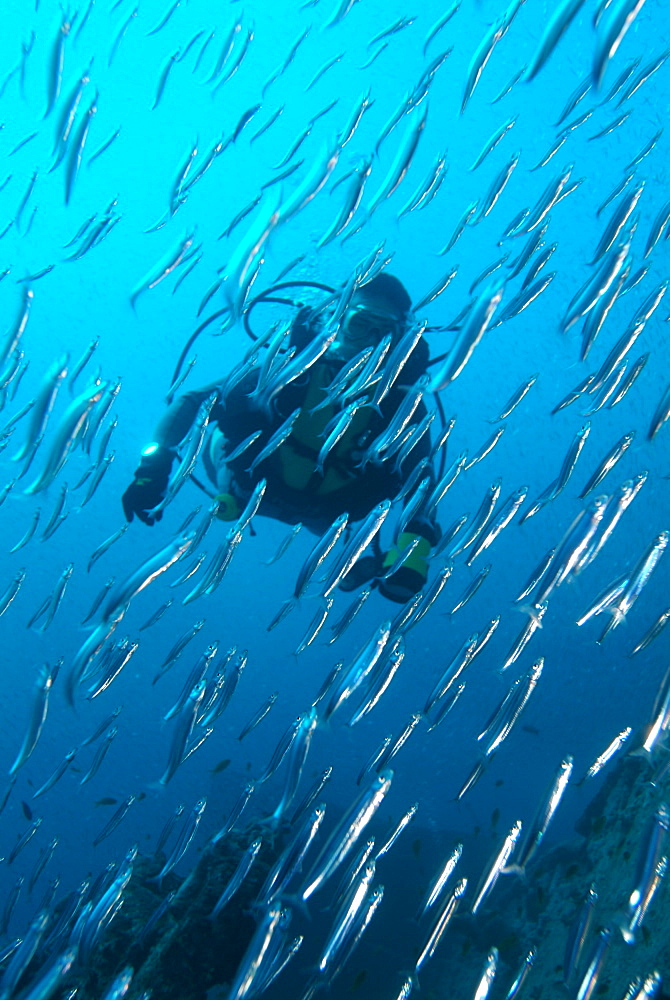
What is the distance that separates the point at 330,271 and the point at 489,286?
1200 inches

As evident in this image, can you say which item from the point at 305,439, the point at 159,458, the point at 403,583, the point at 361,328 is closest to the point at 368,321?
the point at 361,328

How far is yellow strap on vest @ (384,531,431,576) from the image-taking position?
4.75m

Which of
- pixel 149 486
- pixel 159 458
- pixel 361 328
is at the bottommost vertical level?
pixel 149 486

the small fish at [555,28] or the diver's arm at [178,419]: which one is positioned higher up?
the small fish at [555,28]

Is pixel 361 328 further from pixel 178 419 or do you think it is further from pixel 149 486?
pixel 149 486

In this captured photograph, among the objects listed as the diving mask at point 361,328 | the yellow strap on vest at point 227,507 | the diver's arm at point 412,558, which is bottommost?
the yellow strap on vest at point 227,507

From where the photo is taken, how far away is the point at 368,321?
5.41 m

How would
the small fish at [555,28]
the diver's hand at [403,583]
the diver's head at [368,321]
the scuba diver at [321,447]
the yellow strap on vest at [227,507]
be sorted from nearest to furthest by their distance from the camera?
the small fish at [555,28] < the diver's hand at [403,583] < the scuba diver at [321,447] < the yellow strap on vest at [227,507] < the diver's head at [368,321]

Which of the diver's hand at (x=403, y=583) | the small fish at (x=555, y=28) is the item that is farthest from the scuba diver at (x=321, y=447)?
the small fish at (x=555, y=28)

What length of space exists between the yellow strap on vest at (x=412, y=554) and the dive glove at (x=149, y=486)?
2.03 metres

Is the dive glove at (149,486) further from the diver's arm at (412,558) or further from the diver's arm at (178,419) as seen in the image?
the diver's arm at (412,558)

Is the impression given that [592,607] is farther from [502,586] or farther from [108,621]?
[502,586]

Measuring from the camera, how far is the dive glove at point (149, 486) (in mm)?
4926

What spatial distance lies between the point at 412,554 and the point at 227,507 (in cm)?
179
